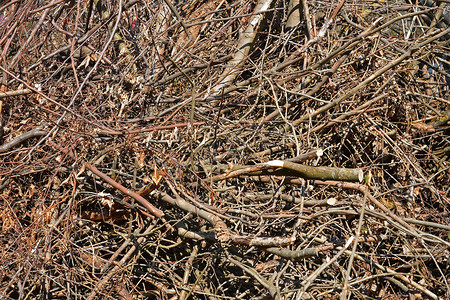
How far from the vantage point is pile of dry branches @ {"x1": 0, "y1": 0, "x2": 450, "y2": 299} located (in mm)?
2721

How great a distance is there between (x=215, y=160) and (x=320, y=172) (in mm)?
897

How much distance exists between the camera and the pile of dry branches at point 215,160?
2721mm

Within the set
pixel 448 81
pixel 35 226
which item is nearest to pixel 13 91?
pixel 35 226

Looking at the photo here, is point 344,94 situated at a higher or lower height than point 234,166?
lower

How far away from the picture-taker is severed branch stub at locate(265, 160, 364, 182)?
2.47 meters

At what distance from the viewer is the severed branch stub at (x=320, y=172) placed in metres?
2.47

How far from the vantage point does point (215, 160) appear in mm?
3205

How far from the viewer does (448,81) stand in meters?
4.30

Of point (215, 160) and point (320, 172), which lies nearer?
point (320, 172)

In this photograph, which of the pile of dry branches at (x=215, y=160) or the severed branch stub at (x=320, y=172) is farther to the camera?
the pile of dry branches at (x=215, y=160)

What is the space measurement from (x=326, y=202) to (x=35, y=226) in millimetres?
1788

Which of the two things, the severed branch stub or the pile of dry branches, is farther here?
the pile of dry branches

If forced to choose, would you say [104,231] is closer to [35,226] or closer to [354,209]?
[35,226]

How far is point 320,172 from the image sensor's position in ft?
8.34
